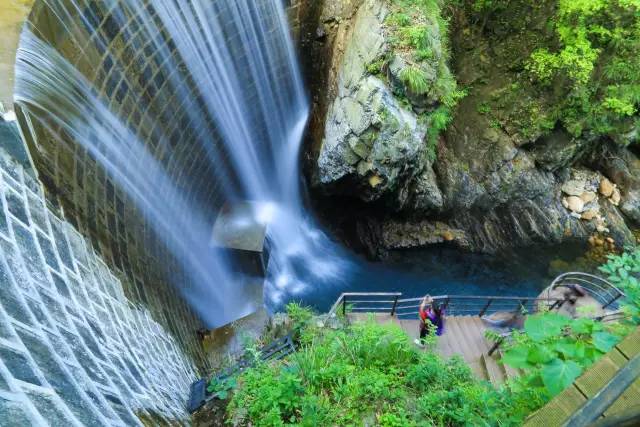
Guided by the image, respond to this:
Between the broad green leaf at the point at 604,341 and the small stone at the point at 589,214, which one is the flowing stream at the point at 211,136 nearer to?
the small stone at the point at 589,214

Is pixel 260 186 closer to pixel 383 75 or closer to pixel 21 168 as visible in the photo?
pixel 383 75

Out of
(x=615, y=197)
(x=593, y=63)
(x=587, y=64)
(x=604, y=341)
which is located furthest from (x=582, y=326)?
(x=615, y=197)

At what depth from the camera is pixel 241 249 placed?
7918mm

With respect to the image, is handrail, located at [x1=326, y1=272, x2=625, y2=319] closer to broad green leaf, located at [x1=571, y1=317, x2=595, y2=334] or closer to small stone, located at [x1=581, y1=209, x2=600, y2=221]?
small stone, located at [x1=581, y1=209, x2=600, y2=221]

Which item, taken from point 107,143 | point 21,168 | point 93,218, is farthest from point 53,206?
point 107,143

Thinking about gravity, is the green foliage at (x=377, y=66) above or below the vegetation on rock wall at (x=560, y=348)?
above

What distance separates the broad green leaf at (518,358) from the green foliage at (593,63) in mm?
8822

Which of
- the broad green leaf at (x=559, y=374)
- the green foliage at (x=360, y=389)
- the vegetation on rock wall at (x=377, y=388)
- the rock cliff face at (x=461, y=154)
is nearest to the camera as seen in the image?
the broad green leaf at (x=559, y=374)

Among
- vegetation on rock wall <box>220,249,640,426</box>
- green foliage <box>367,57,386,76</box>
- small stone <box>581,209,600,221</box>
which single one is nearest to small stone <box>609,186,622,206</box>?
small stone <box>581,209,600,221</box>

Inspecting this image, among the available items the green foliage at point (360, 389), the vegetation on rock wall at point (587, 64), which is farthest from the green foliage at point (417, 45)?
the green foliage at point (360, 389)

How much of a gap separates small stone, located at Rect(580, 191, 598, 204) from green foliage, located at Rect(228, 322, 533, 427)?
32.0ft

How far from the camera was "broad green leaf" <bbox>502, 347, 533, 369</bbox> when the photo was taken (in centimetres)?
203

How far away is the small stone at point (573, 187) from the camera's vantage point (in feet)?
38.4

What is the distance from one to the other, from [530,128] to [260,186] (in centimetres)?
721
